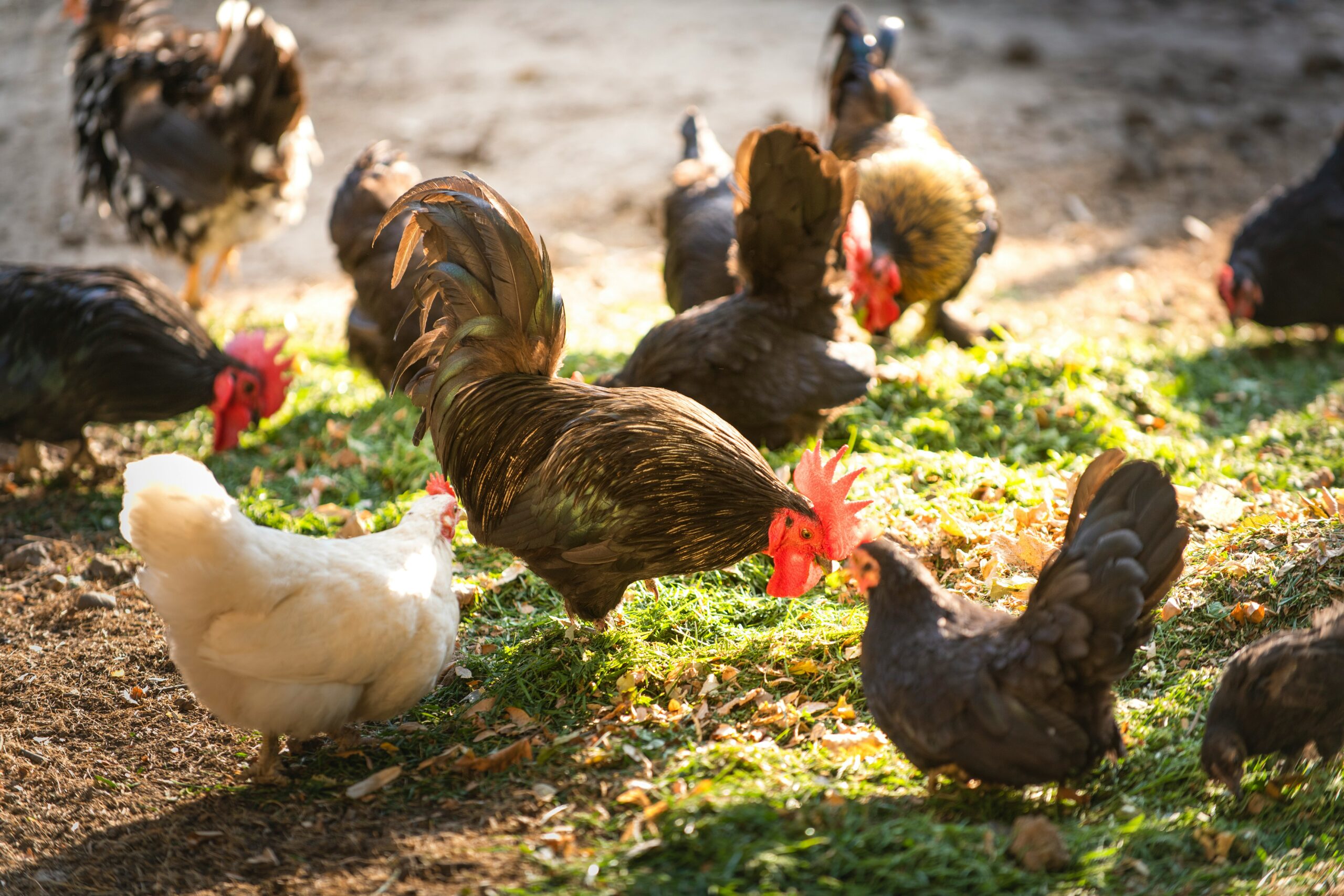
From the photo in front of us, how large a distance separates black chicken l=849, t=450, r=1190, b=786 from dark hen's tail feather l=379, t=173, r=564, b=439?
1.78 metres

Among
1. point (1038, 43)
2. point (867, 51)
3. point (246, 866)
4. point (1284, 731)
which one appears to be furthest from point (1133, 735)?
point (1038, 43)

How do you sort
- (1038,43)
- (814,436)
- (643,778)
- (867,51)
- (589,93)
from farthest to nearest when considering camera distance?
(1038,43) → (589,93) → (867,51) → (814,436) → (643,778)

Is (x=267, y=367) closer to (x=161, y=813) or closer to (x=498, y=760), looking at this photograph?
(x=161, y=813)

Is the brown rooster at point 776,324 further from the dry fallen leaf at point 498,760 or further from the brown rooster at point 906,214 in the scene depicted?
the dry fallen leaf at point 498,760

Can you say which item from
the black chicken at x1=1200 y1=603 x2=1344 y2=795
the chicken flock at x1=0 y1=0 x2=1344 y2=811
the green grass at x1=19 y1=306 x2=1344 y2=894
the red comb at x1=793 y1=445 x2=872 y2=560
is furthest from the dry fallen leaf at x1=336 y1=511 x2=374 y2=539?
the black chicken at x1=1200 y1=603 x2=1344 y2=795

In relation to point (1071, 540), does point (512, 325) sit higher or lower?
higher

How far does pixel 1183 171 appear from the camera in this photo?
11219mm

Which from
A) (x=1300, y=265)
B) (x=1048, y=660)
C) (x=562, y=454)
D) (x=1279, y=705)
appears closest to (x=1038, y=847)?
(x=1048, y=660)

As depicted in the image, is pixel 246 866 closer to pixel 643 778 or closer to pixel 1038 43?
pixel 643 778

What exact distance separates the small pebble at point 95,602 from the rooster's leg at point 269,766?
1630mm

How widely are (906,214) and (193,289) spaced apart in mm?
6013

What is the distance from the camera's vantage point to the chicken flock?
2.80 metres

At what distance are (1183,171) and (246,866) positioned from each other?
1179 centimetres

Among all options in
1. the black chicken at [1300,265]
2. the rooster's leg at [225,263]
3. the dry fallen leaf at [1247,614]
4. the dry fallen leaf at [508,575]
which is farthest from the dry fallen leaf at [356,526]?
the black chicken at [1300,265]
